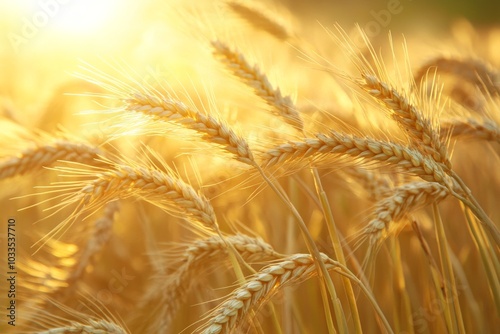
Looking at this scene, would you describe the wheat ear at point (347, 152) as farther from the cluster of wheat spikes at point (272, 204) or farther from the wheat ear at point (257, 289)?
the wheat ear at point (257, 289)

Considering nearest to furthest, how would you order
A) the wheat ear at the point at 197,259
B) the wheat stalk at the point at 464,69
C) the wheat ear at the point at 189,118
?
the wheat ear at the point at 189,118
the wheat ear at the point at 197,259
the wheat stalk at the point at 464,69

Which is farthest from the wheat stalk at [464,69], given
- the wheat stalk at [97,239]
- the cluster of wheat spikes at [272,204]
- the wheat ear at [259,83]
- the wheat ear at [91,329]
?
the wheat ear at [91,329]

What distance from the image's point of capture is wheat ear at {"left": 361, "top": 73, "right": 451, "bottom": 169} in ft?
3.51

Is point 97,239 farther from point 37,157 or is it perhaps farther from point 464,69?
point 464,69

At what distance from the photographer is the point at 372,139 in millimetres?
1065

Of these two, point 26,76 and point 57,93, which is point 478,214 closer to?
point 57,93

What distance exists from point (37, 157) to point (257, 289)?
2.36ft

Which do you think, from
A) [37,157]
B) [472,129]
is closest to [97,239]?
[37,157]

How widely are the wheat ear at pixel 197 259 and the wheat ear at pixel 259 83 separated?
0.94 feet

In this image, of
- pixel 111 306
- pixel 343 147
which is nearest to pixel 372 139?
pixel 343 147

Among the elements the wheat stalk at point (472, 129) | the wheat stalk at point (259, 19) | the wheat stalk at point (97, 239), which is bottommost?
the wheat stalk at point (472, 129)

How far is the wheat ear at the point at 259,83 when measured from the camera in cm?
126

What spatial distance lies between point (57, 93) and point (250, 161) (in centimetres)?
151

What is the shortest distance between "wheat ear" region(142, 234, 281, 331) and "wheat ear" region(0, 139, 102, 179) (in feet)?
1.21
